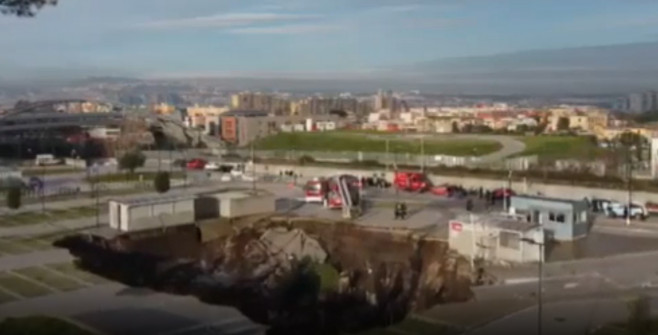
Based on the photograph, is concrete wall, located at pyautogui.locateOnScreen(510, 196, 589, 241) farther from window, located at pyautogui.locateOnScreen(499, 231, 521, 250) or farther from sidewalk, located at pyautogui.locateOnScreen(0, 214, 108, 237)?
sidewalk, located at pyautogui.locateOnScreen(0, 214, 108, 237)

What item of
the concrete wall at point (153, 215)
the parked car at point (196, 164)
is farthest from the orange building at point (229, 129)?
the concrete wall at point (153, 215)

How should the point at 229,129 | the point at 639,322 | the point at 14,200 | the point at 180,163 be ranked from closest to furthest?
the point at 639,322
the point at 14,200
the point at 180,163
the point at 229,129

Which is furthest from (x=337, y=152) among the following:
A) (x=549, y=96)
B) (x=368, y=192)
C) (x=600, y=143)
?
(x=549, y=96)

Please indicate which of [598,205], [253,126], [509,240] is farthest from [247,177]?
[253,126]

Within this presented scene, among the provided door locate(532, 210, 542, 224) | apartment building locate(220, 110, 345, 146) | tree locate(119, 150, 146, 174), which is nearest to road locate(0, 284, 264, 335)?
door locate(532, 210, 542, 224)

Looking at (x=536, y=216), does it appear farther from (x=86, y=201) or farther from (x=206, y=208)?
(x=86, y=201)

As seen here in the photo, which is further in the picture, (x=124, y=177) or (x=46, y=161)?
(x=46, y=161)
